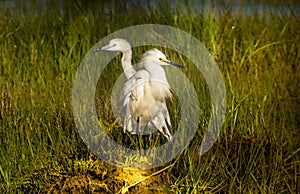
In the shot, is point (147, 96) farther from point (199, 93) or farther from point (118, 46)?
point (199, 93)

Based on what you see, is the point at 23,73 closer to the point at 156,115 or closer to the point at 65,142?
the point at 65,142

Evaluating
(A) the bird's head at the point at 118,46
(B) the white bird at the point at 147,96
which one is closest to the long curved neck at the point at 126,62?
(A) the bird's head at the point at 118,46

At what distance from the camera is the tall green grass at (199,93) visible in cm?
276

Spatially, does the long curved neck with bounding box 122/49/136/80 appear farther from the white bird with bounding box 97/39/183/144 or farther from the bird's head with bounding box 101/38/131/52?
the white bird with bounding box 97/39/183/144

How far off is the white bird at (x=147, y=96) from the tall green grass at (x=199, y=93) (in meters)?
0.10

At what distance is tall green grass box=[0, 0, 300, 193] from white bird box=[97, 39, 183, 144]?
0.33 feet

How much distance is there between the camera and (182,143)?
2820 mm

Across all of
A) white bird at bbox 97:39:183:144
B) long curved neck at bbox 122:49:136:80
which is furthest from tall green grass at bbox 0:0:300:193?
long curved neck at bbox 122:49:136:80

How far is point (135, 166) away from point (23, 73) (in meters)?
1.65

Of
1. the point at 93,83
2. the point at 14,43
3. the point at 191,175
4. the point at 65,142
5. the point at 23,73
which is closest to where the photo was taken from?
the point at 191,175

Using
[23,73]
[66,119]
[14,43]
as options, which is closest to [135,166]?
[66,119]

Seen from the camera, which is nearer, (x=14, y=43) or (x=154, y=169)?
(x=154, y=169)

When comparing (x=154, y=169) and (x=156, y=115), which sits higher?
(x=156, y=115)

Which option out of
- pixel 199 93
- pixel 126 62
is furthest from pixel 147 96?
pixel 199 93
